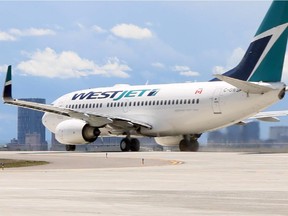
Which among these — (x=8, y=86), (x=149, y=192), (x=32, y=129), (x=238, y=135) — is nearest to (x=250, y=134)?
(x=238, y=135)

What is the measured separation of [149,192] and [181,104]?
116 ft

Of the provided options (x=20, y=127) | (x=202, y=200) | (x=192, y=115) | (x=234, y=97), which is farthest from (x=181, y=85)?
(x=20, y=127)

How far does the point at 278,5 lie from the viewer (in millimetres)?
48438

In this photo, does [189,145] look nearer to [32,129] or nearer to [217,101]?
[217,101]

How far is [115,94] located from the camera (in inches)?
2378

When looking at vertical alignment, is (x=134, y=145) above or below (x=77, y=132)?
below

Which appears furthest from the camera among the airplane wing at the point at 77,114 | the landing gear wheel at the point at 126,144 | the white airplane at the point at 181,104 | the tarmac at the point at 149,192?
the landing gear wheel at the point at 126,144

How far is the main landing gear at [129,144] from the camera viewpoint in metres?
58.1

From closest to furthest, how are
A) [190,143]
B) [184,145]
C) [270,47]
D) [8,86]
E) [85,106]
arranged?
[270,47] → [8,86] → [190,143] → [184,145] → [85,106]

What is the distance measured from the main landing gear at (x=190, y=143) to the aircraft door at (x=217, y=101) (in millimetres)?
7007

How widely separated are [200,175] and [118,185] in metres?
4.83

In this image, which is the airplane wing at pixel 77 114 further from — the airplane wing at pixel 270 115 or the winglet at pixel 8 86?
the airplane wing at pixel 270 115

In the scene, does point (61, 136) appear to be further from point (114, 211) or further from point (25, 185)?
point (114, 211)

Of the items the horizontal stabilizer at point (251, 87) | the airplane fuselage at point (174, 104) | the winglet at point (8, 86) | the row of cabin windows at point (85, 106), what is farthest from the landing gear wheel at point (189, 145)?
the winglet at point (8, 86)
